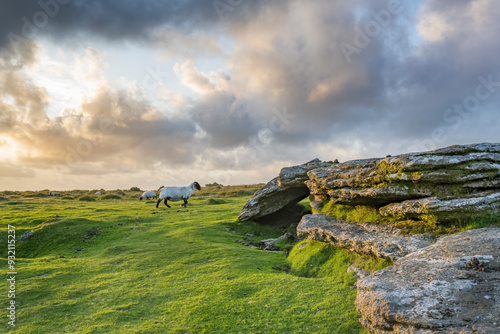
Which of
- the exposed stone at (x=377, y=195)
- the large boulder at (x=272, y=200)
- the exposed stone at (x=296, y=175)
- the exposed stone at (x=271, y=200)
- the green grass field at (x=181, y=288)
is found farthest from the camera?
the exposed stone at (x=271, y=200)

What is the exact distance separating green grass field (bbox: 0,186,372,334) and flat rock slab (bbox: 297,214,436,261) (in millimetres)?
553

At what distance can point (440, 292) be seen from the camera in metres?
6.91

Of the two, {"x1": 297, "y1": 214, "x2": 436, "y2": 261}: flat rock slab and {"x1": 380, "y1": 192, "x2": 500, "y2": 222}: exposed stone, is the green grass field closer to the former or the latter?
{"x1": 297, "y1": 214, "x2": 436, "y2": 261}: flat rock slab

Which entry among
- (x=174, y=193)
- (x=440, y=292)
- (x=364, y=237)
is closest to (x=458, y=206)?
(x=364, y=237)

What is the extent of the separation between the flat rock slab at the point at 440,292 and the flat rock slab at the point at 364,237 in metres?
1.30

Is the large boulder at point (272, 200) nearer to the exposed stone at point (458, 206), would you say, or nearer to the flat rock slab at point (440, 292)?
the exposed stone at point (458, 206)

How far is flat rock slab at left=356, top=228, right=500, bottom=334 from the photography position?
6.25 meters

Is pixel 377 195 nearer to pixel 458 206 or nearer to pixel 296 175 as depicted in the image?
pixel 458 206

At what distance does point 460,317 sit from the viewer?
627 centimetres

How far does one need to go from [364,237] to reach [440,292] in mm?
4544

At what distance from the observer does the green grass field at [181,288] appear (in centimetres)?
905

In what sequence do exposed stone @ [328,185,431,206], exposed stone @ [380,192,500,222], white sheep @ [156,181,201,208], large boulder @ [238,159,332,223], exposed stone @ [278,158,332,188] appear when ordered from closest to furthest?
exposed stone @ [380,192,500,222], exposed stone @ [328,185,431,206], exposed stone @ [278,158,332,188], large boulder @ [238,159,332,223], white sheep @ [156,181,201,208]

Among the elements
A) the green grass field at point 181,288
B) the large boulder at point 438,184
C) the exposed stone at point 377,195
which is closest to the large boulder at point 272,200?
the green grass field at point 181,288

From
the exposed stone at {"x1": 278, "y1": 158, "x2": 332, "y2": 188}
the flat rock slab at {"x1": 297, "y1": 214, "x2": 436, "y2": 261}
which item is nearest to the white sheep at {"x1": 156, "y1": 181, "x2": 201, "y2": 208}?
the exposed stone at {"x1": 278, "y1": 158, "x2": 332, "y2": 188}
